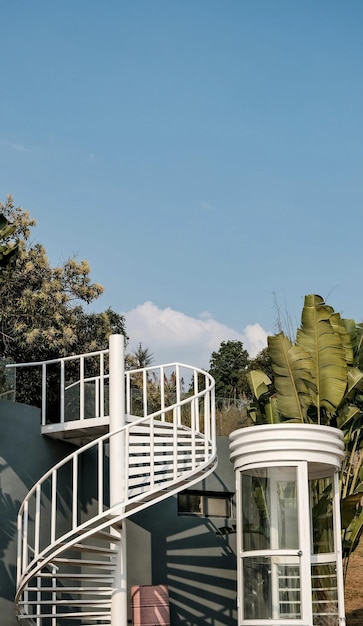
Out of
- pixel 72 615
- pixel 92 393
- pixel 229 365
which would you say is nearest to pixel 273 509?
pixel 72 615

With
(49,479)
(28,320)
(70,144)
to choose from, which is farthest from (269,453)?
(28,320)

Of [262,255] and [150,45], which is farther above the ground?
[150,45]

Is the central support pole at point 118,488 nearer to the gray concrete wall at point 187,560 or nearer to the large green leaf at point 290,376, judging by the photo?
the gray concrete wall at point 187,560

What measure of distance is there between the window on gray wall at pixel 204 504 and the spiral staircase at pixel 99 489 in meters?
1.27

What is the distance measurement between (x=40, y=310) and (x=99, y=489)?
10272 millimetres

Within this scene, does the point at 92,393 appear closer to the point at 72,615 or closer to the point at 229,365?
the point at 72,615

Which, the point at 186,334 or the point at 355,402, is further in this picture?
the point at 186,334

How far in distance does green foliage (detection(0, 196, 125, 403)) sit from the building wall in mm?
5701

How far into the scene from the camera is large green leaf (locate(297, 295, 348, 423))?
39.3ft

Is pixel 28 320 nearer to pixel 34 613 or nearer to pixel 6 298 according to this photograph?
pixel 6 298

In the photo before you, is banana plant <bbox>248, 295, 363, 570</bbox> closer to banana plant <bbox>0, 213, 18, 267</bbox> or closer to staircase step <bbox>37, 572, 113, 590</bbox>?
staircase step <bbox>37, 572, 113, 590</bbox>

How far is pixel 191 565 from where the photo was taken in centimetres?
1309

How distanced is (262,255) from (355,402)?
12.6 feet

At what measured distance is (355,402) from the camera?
13.5m
